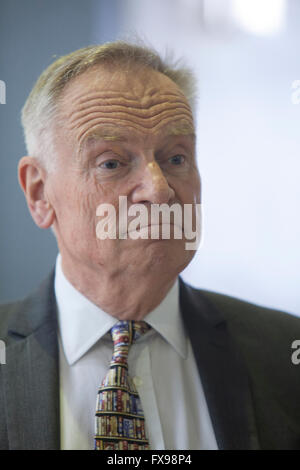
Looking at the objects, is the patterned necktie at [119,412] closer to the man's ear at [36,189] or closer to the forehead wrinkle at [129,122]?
the man's ear at [36,189]

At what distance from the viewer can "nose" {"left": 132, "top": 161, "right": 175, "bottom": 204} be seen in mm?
1009

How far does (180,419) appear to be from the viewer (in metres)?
1.07

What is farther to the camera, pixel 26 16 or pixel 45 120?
pixel 26 16

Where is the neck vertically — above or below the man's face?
below

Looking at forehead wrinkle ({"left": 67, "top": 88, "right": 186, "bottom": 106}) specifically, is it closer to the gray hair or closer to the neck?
the gray hair

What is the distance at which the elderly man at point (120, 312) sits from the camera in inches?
40.3

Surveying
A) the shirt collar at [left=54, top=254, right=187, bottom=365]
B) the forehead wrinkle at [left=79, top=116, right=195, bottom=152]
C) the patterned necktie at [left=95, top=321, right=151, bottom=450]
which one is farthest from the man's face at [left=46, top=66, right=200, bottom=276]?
the patterned necktie at [left=95, top=321, right=151, bottom=450]

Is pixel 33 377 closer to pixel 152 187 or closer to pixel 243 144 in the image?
pixel 152 187

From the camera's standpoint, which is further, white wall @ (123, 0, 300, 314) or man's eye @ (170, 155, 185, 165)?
white wall @ (123, 0, 300, 314)

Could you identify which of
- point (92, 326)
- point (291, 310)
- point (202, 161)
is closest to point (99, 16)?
point (202, 161)

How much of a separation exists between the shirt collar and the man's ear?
0.13 meters

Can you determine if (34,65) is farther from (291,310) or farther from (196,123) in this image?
(291,310)

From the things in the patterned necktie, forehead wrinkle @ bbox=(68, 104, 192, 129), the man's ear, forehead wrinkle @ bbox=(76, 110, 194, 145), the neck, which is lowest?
the patterned necktie

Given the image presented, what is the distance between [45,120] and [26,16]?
320 millimetres
